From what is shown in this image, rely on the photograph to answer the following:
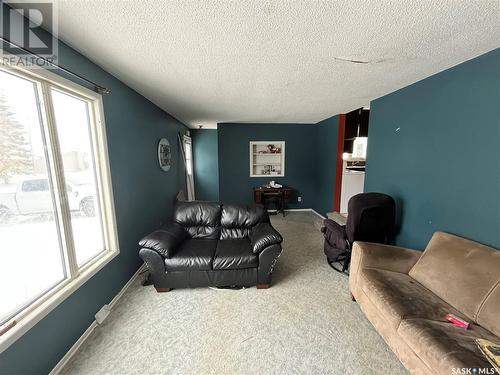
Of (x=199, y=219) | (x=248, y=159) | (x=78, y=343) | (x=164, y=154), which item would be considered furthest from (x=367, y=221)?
(x=248, y=159)

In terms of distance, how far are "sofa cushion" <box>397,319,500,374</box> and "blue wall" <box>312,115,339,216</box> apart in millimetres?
3319

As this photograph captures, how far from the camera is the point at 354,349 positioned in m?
1.55

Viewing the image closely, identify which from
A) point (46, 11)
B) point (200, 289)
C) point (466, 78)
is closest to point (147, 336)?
point (200, 289)

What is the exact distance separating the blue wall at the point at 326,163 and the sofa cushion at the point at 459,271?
2.73 meters

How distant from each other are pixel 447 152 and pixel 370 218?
0.97 m

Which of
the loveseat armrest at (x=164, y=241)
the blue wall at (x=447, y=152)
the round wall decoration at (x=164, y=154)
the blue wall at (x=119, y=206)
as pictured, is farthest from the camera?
the round wall decoration at (x=164, y=154)

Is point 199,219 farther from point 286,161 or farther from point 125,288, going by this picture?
point 286,161

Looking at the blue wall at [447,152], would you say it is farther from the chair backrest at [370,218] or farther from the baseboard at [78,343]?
the baseboard at [78,343]

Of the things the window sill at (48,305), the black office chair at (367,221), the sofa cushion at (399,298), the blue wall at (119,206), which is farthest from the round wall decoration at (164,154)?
the sofa cushion at (399,298)

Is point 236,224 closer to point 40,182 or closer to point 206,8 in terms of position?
point 40,182

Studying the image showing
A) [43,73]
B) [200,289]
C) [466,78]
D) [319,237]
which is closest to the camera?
[43,73]

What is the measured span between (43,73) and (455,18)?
269 centimetres

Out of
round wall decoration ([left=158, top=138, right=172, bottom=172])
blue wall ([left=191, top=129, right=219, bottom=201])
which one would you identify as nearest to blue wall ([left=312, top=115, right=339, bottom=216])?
blue wall ([left=191, top=129, right=219, bottom=201])

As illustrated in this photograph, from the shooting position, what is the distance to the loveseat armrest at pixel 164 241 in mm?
2098
